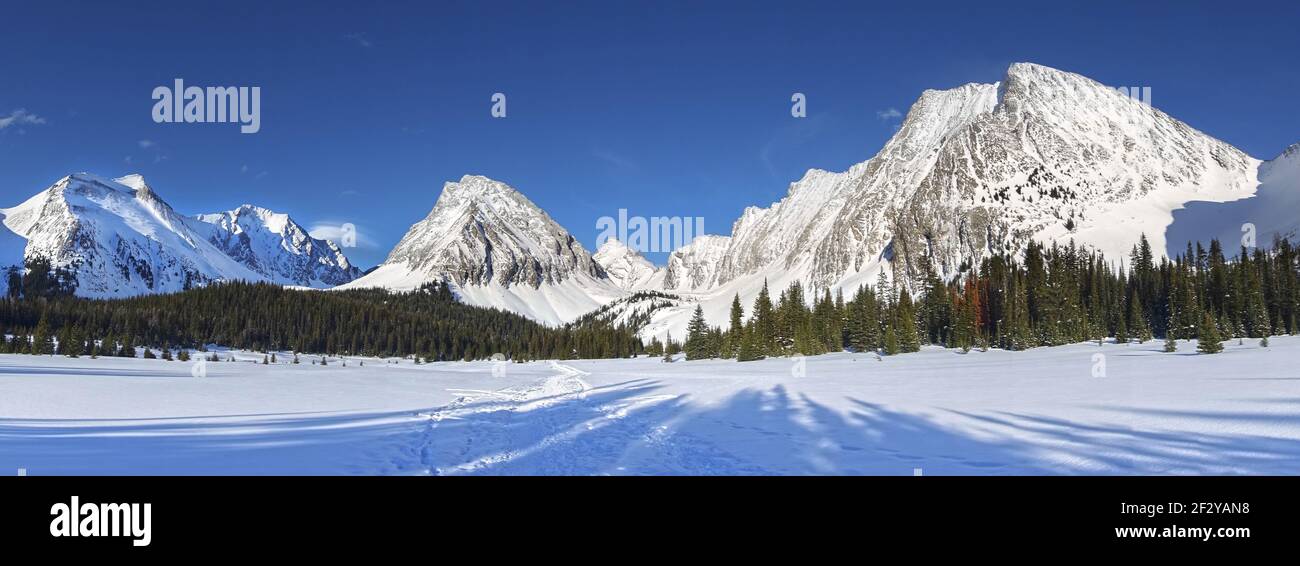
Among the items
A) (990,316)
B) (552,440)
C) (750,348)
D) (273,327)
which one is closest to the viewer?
(552,440)

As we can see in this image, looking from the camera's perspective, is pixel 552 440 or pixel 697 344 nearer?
pixel 552 440

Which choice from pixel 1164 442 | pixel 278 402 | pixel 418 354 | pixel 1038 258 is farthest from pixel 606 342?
pixel 1164 442

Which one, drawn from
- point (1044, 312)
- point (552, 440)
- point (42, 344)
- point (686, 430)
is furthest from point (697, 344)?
point (42, 344)

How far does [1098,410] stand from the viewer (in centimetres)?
1722

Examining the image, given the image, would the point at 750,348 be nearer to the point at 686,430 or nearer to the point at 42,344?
the point at 686,430

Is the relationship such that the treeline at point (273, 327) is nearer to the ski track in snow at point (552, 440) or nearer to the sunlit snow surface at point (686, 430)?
the sunlit snow surface at point (686, 430)

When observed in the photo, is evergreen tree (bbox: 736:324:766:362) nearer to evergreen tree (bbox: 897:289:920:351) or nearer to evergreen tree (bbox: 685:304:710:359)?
evergreen tree (bbox: 685:304:710:359)

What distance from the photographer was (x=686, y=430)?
17750mm

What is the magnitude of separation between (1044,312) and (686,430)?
82350 mm

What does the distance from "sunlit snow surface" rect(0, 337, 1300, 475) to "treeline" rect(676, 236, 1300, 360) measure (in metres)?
50.9

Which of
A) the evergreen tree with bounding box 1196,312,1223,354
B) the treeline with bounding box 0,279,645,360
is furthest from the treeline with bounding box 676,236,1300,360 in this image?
the treeline with bounding box 0,279,645,360

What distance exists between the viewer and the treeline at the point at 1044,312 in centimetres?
7019
